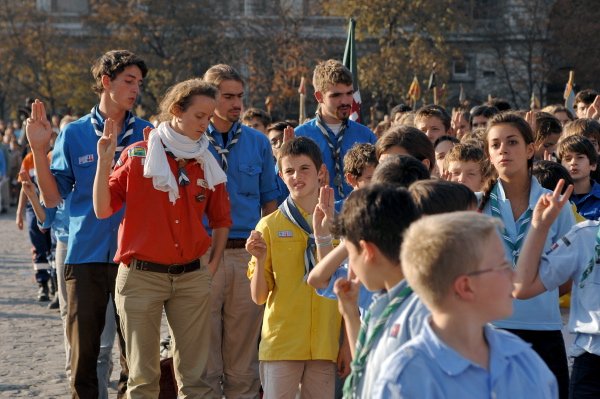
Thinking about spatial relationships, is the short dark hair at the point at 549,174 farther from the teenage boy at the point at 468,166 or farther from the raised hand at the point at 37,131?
the raised hand at the point at 37,131

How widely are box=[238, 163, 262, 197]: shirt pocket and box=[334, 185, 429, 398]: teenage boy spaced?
4293mm


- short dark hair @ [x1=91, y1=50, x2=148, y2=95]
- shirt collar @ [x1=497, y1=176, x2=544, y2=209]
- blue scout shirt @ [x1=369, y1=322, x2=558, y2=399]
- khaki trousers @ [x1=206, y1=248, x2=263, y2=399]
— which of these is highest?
short dark hair @ [x1=91, y1=50, x2=148, y2=95]

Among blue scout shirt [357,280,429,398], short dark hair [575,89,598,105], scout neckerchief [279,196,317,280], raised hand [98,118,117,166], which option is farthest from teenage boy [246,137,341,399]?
short dark hair [575,89,598,105]

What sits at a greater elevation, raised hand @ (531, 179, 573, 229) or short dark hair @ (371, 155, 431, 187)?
short dark hair @ (371, 155, 431, 187)

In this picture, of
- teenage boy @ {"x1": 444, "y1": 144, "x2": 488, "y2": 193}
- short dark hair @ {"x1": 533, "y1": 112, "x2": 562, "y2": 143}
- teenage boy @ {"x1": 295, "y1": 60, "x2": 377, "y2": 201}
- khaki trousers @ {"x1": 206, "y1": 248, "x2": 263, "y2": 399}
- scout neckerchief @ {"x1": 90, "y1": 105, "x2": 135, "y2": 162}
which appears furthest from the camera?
short dark hair @ {"x1": 533, "y1": 112, "x2": 562, "y2": 143}

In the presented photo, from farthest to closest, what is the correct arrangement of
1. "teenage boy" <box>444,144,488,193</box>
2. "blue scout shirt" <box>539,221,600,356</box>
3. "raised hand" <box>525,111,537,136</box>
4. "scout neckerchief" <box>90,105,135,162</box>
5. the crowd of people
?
1. "raised hand" <box>525,111,537,136</box>
2. "scout neckerchief" <box>90,105,135,162</box>
3. "teenage boy" <box>444,144,488,193</box>
4. "blue scout shirt" <box>539,221,600,356</box>
5. the crowd of people

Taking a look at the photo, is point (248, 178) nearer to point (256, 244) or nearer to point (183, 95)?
point (183, 95)

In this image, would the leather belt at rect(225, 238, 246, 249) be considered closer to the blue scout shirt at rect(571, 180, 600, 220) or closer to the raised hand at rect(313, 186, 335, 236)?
the blue scout shirt at rect(571, 180, 600, 220)

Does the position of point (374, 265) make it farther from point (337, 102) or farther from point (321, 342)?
point (337, 102)

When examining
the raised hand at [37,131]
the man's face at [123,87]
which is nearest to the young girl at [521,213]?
the man's face at [123,87]

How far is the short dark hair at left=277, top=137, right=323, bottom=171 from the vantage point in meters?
6.64

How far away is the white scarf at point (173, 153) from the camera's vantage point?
6.62 meters

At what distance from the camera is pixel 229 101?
8016 millimetres

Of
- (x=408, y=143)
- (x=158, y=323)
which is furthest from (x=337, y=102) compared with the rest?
(x=158, y=323)
